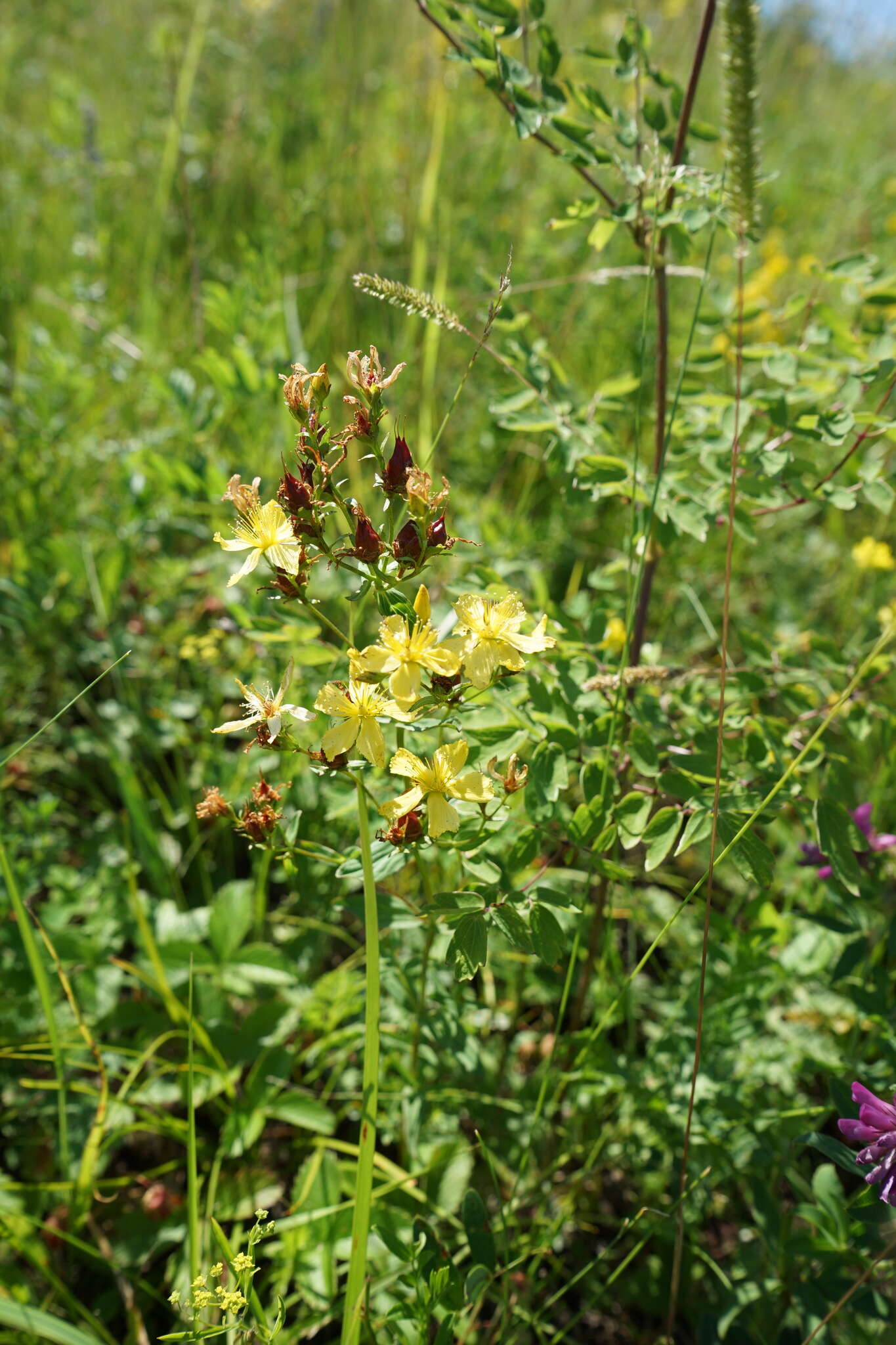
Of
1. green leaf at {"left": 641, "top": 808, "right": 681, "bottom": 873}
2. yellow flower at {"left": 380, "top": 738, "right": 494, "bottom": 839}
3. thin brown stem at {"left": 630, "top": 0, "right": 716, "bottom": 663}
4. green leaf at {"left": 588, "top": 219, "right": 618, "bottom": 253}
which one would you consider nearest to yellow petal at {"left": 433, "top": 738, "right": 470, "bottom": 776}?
yellow flower at {"left": 380, "top": 738, "right": 494, "bottom": 839}

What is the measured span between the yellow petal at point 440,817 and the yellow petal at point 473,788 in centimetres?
2

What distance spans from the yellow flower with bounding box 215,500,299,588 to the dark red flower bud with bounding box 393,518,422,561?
4.2 inches

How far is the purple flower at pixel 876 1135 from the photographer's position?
0.91 metres

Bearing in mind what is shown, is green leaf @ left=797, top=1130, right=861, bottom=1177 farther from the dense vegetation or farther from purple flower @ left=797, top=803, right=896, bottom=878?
purple flower @ left=797, top=803, right=896, bottom=878

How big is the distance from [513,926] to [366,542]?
45 centimetres

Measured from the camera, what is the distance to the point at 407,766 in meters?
0.92

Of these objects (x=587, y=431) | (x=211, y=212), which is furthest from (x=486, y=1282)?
(x=211, y=212)

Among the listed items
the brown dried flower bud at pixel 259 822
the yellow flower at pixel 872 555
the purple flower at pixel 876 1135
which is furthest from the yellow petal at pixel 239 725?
the yellow flower at pixel 872 555

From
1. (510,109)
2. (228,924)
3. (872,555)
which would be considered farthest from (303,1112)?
(872,555)

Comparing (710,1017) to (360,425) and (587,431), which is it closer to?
(587,431)

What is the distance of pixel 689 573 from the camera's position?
2.44 m

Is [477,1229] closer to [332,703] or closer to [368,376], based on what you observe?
[332,703]

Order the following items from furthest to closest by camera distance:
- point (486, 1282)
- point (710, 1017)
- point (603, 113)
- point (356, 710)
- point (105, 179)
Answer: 1. point (105, 179)
2. point (710, 1017)
3. point (603, 113)
4. point (486, 1282)
5. point (356, 710)

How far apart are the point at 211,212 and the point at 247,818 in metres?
3.27
